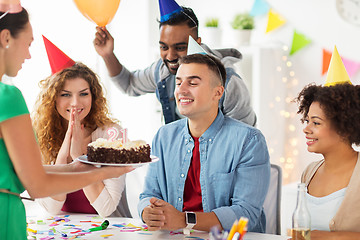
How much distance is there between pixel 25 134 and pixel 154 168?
1.06 meters


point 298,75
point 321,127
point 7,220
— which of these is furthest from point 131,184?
point 298,75

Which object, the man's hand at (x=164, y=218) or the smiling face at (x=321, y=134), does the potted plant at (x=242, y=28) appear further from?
the man's hand at (x=164, y=218)

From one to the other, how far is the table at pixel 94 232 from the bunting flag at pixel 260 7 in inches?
115

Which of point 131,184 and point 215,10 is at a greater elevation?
point 215,10

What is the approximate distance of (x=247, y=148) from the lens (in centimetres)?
232

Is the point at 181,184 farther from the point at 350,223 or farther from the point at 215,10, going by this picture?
the point at 215,10

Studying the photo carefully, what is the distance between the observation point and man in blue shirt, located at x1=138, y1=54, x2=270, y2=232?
2.25m

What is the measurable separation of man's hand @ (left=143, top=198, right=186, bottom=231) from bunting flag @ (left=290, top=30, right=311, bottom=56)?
281cm

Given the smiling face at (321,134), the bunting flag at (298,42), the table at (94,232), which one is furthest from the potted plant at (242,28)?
the table at (94,232)

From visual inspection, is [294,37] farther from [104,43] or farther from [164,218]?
[164,218]

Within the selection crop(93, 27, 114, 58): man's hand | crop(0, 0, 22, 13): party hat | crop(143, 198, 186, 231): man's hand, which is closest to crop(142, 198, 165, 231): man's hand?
crop(143, 198, 186, 231): man's hand

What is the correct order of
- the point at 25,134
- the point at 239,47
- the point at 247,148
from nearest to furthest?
the point at 25,134, the point at 247,148, the point at 239,47

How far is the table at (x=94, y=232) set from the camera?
1.99m

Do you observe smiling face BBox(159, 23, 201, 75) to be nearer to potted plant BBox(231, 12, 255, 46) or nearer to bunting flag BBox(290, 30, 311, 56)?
potted plant BBox(231, 12, 255, 46)
